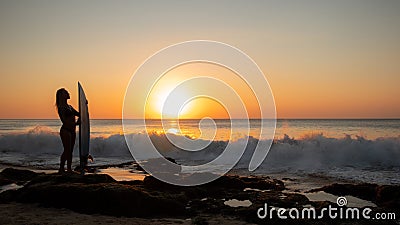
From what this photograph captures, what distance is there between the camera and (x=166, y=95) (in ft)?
55.5

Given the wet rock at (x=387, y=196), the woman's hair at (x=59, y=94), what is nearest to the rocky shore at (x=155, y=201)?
the wet rock at (x=387, y=196)

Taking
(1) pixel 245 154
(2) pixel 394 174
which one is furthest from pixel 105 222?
(1) pixel 245 154

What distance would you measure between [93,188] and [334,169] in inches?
530

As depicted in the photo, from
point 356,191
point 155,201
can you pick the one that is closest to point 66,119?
point 155,201

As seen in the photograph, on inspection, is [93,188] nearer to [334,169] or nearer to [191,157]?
[334,169]

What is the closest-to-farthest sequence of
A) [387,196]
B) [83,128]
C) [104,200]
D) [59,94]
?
1. [104,200]
2. [59,94]
3. [387,196]
4. [83,128]

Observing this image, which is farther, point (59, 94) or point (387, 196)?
point (387, 196)

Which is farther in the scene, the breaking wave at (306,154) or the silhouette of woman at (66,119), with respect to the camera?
the breaking wave at (306,154)

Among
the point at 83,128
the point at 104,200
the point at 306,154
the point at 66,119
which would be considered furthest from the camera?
the point at 306,154

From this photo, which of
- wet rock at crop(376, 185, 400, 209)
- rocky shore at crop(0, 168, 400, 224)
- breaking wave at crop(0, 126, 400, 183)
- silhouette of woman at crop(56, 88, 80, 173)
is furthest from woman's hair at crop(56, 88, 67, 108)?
breaking wave at crop(0, 126, 400, 183)

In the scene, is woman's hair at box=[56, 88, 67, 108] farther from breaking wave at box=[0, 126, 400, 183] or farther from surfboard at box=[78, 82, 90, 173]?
breaking wave at box=[0, 126, 400, 183]

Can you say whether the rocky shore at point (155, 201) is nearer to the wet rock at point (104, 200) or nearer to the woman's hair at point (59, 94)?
the wet rock at point (104, 200)

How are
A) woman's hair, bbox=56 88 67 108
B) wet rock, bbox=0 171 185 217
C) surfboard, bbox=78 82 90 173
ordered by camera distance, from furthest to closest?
surfboard, bbox=78 82 90 173, woman's hair, bbox=56 88 67 108, wet rock, bbox=0 171 185 217

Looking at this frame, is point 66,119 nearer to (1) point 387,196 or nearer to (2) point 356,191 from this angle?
(2) point 356,191
